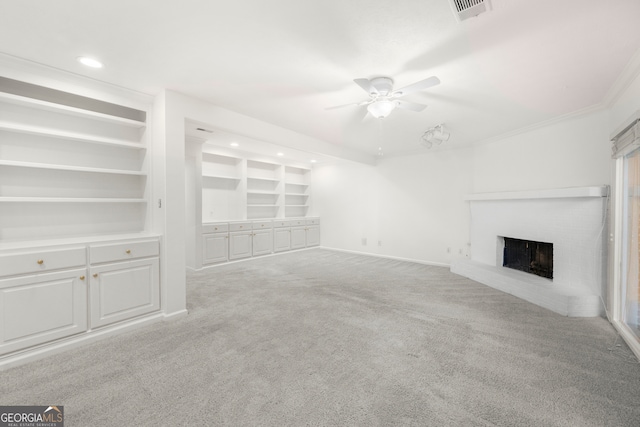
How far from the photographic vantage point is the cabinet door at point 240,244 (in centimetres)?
558

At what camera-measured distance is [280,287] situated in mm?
3953

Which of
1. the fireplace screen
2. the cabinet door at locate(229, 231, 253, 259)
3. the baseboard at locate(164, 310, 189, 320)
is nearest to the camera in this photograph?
the baseboard at locate(164, 310, 189, 320)

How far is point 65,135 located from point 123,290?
61.4 inches

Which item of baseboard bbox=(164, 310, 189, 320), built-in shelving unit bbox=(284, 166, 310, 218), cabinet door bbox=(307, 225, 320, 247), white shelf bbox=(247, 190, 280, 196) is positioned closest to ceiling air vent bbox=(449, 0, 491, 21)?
baseboard bbox=(164, 310, 189, 320)

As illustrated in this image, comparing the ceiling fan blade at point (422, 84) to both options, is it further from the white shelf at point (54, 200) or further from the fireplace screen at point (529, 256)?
the fireplace screen at point (529, 256)

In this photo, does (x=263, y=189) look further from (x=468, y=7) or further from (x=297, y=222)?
(x=468, y=7)

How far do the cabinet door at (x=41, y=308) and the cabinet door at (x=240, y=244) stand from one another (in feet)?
10.7

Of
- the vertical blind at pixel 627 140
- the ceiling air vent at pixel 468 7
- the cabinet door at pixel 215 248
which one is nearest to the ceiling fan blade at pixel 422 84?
the ceiling air vent at pixel 468 7

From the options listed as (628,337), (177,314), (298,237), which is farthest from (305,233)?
(628,337)

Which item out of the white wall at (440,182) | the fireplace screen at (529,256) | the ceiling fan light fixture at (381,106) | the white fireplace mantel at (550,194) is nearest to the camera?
the ceiling fan light fixture at (381,106)

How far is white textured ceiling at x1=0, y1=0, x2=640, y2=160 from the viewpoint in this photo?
159cm

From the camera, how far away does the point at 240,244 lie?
226 inches

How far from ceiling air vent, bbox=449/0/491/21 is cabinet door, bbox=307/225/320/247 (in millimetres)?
6126

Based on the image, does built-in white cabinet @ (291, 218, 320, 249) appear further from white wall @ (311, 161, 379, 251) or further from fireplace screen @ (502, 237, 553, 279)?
fireplace screen @ (502, 237, 553, 279)
